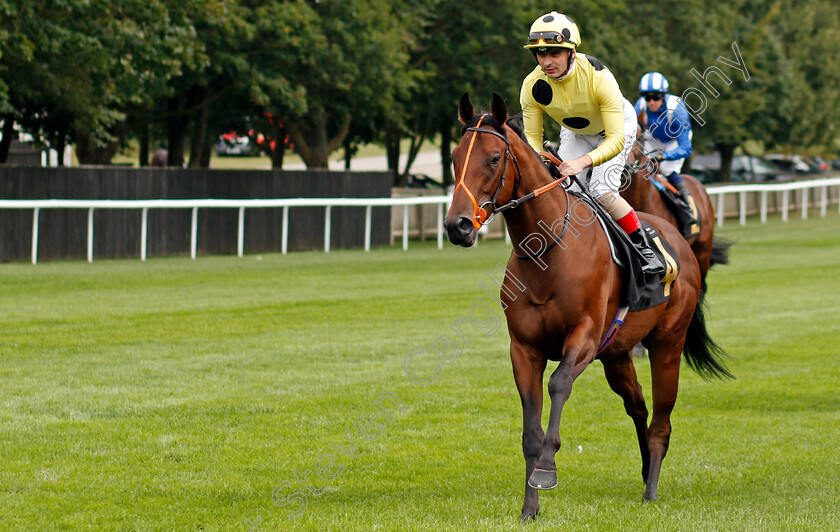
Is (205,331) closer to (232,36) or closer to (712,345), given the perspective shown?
(712,345)

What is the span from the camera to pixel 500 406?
848 cm

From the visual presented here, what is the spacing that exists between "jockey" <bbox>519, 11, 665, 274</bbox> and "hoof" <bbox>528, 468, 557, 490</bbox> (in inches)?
62.1

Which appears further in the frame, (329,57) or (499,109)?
(329,57)

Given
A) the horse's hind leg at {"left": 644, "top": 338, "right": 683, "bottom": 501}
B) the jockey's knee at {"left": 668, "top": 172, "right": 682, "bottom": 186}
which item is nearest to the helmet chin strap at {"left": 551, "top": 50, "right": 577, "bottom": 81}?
the horse's hind leg at {"left": 644, "top": 338, "right": 683, "bottom": 501}

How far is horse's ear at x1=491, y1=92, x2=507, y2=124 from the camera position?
528 centimetres

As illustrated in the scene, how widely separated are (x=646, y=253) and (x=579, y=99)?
3.23 feet

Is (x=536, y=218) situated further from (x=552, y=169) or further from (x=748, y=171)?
(x=748, y=171)

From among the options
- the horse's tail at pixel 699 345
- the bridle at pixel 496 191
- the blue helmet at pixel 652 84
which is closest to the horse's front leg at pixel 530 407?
the bridle at pixel 496 191

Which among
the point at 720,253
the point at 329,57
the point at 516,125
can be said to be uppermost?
the point at 329,57

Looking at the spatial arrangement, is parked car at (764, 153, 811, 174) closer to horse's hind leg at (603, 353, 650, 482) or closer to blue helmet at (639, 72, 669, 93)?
blue helmet at (639, 72, 669, 93)

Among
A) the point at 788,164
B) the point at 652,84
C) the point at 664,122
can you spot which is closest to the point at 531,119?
the point at 652,84

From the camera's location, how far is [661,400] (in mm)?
6543

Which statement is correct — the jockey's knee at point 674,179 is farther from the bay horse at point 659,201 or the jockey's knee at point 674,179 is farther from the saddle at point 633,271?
the saddle at point 633,271

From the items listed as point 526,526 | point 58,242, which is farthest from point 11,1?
point 526,526
